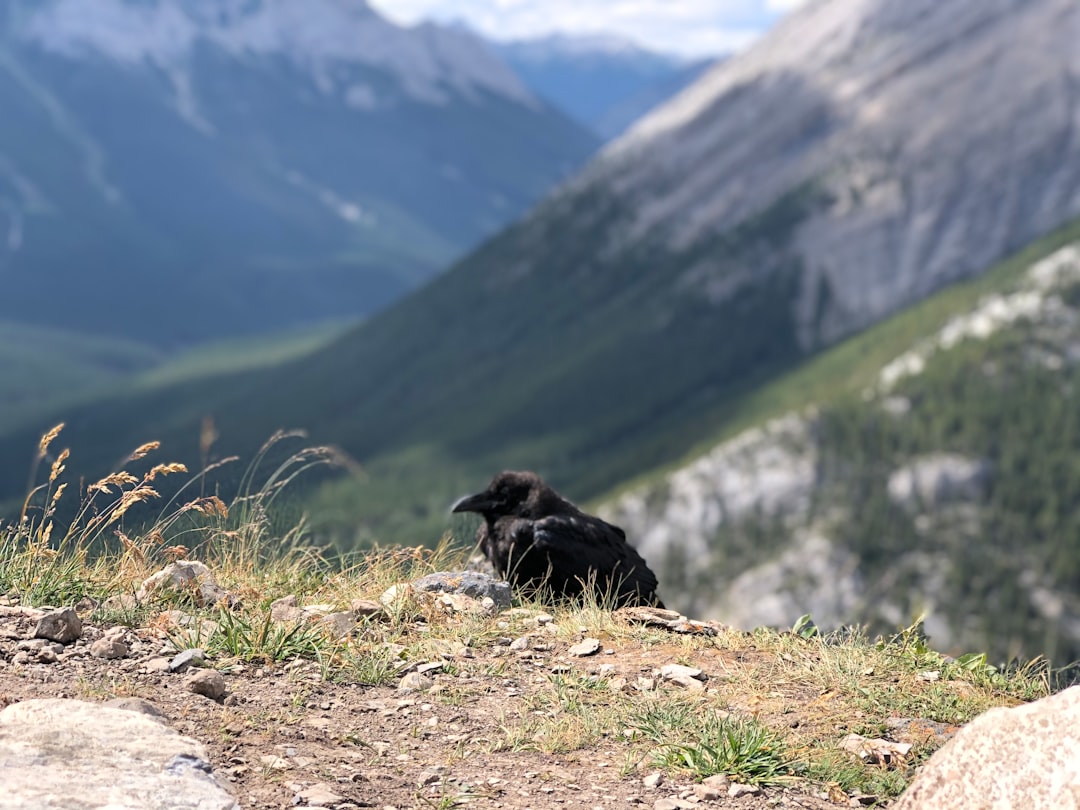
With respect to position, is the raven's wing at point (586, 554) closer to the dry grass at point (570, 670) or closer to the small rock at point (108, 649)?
the dry grass at point (570, 670)

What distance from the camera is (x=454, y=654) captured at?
8.79 m

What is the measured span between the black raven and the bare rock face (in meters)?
4.32

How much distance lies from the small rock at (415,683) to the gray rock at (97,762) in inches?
67.1

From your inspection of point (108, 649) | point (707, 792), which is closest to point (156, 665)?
point (108, 649)

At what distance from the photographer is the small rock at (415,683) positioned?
8172mm

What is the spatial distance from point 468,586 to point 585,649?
1.39 meters

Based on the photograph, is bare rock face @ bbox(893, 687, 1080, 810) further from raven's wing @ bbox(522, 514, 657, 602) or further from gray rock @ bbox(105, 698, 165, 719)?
raven's wing @ bbox(522, 514, 657, 602)

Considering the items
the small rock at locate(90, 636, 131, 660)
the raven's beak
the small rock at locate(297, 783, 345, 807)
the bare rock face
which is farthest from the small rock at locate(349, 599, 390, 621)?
the bare rock face

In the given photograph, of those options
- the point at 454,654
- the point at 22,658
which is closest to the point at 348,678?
the point at 454,654

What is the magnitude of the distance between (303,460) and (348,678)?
2869 mm

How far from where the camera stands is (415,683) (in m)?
8.23

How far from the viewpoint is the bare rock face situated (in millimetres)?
5984

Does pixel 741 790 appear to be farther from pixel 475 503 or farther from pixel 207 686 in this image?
pixel 475 503

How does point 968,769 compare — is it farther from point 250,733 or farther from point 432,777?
point 250,733
